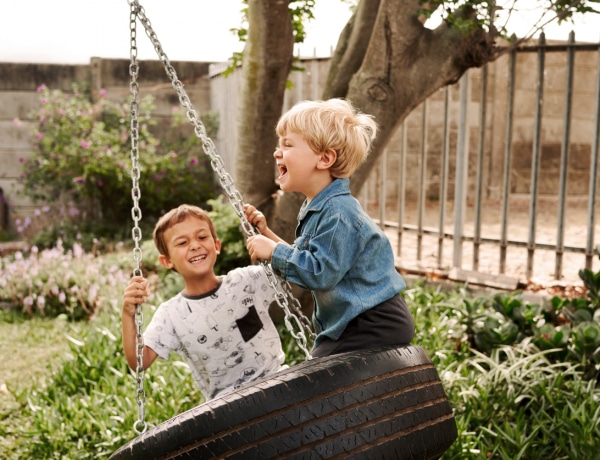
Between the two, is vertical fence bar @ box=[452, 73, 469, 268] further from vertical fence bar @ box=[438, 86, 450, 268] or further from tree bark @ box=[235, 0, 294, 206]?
tree bark @ box=[235, 0, 294, 206]

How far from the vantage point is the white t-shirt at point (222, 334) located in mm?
2602

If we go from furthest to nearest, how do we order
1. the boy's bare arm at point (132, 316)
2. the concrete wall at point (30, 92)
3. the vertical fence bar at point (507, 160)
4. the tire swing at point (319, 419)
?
the concrete wall at point (30, 92) → the vertical fence bar at point (507, 160) → the boy's bare arm at point (132, 316) → the tire swing at point (319, 419)

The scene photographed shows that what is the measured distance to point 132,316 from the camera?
2.54 metres

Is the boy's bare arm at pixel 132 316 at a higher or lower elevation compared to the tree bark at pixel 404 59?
Answer: lower

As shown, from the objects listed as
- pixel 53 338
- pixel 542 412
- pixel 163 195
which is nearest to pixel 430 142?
pixel 163 195

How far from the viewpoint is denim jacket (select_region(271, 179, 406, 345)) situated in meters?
2.13

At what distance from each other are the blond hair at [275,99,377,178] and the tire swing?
64 cm

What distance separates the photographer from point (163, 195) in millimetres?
8953

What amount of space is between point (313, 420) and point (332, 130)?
918 millimetres

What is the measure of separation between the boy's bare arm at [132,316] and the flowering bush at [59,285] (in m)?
3.32

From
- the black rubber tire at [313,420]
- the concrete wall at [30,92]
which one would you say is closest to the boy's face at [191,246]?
the black rubber tire at [313,420]

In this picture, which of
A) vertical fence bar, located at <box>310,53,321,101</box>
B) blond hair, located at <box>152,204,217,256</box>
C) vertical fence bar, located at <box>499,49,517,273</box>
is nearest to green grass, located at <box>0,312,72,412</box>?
blond hair, located at <box>152,204,217,256</box>

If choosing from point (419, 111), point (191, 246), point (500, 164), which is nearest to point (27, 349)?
point (191, 246)

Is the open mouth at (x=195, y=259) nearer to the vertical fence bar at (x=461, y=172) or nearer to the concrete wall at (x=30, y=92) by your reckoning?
the vertical fence bar at (x=461, y=172)
